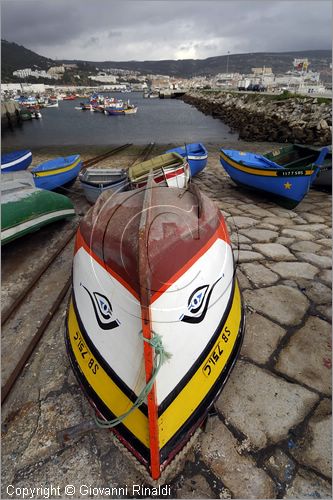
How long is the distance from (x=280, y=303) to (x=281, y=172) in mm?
4485

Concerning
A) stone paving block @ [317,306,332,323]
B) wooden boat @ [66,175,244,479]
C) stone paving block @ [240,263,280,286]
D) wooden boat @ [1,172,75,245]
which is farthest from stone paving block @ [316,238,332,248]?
wooden boat @ [1,172,75,245]

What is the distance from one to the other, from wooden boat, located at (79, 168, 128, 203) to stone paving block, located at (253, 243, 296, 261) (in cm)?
404

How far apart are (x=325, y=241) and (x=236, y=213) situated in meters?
2.45

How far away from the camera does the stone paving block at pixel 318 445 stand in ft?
7.92

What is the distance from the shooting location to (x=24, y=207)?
612cm

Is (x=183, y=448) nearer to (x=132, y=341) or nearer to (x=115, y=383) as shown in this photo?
(x=115, y=383)

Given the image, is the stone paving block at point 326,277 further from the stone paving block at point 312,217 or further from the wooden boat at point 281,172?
the wooden boat at point 281,172

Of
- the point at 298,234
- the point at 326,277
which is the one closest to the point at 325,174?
the point at 298,234

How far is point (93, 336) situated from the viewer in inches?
101

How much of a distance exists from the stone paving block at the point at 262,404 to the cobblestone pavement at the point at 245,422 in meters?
0.01

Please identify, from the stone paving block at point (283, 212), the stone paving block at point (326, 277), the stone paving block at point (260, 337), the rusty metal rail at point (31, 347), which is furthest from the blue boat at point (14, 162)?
the stone paving block at point (326, 277)

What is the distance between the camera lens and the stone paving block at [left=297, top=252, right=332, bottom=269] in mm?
5219

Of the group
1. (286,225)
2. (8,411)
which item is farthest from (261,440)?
(286,225)

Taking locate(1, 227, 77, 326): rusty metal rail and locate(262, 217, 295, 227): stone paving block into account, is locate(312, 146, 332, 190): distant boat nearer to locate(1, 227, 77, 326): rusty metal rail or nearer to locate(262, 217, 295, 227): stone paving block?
locate(262, 217, 295, 227): stone paving block
